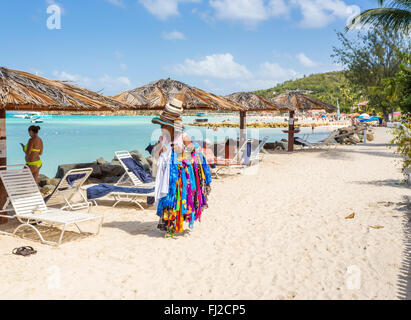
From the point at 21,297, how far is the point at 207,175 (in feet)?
9.08

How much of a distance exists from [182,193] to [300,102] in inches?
521

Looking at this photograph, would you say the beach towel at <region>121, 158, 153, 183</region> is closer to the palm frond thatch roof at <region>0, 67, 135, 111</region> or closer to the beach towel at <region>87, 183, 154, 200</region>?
the beach towel at <region>87, 183, 154, 200</region>

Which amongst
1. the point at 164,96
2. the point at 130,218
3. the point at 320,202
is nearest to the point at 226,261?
the point at 130,218

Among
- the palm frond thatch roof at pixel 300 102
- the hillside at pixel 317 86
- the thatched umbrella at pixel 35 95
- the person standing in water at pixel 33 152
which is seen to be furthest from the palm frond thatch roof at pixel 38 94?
the hillside at pixel 317 86

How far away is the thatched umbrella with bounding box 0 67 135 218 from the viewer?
5.05 metres

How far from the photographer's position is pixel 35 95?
533 centimetres

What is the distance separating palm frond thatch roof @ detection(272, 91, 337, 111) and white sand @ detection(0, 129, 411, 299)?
31.5 ft

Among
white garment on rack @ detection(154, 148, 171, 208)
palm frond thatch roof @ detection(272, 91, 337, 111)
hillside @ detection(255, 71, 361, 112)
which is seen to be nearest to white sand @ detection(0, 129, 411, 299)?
white garment on rack @ detection(154, 148, 171, 208)

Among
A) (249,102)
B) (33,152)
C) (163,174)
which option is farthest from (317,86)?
(163,174)

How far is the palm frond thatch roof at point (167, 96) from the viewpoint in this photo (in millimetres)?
9492

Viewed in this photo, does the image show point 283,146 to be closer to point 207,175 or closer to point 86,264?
point 207,175

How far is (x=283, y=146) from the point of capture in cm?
1864

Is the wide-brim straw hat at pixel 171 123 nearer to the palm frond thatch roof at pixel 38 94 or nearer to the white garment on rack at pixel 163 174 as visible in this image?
the white garment on rack at pixel 163 174

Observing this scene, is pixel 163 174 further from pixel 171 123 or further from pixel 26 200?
pixel 26 200
